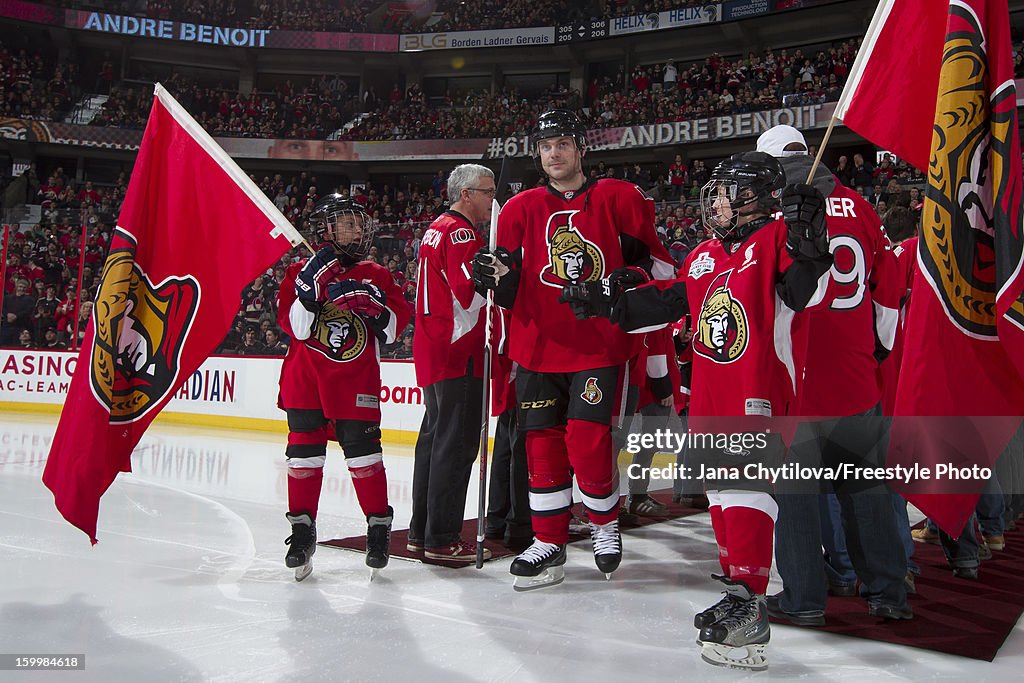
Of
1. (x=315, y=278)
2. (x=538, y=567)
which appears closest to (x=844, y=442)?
(x=538, y=567)

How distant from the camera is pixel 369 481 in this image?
3287 millimetres

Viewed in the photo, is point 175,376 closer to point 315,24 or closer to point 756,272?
point 756,272

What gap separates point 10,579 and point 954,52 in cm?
359

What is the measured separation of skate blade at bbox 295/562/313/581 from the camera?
3164 millimetres

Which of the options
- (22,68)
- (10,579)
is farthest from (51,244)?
(22,68)

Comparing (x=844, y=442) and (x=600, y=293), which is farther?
(x=600, y=293)

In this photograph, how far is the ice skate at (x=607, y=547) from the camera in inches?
127

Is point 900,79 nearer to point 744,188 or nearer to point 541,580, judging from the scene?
point 744,188

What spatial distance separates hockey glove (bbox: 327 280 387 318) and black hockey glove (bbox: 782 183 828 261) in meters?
1.63

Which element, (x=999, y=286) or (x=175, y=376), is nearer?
(x=999, y=286)

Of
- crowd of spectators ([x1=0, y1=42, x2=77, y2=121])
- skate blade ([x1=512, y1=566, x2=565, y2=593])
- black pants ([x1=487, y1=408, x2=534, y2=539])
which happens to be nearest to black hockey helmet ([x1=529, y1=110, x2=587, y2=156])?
black pants ([x1=487, y1=408, x2=534, y2=539])

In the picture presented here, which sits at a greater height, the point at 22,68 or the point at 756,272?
the point at 22,68

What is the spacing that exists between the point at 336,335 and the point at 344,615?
1.08m

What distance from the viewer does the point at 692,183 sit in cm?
1730
